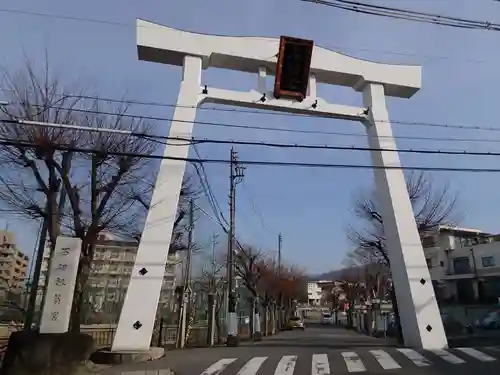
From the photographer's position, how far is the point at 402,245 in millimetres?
16250

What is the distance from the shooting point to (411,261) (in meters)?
16.1

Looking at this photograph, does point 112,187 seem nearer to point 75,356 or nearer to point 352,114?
point 75,356

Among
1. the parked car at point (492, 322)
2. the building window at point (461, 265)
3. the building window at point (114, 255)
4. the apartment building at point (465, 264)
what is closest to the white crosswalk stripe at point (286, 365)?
the parked car at point (492, 322)

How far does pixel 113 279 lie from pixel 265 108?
3442 centimetres

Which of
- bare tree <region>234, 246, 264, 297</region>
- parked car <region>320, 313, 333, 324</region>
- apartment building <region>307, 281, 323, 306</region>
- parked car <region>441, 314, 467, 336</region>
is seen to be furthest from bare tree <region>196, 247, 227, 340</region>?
apartment building <region>307, 281, 323, 306</region>

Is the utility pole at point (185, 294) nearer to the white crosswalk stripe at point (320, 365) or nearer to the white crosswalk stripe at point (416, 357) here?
the white crosswalk stripe at point (320, 365)

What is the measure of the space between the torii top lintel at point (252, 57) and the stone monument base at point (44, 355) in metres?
9.46

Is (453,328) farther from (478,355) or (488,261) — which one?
(478,355)

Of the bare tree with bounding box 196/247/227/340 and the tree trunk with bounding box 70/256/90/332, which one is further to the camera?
the bare tree with bounding box 196/247/227/340

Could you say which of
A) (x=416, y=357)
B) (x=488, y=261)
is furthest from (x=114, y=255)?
(x=416, y=357)

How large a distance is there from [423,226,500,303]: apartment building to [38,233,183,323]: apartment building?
22.7 metres

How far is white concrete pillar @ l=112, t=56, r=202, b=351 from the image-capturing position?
13.5 metres

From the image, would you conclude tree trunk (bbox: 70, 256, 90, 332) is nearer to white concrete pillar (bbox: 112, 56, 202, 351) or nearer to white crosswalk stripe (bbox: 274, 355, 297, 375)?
white concrete pillar (bbox: 112, 56, 202, 351)

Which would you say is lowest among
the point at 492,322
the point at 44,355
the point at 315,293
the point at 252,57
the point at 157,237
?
the point at 44,355
